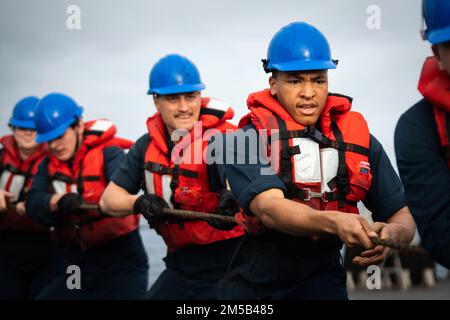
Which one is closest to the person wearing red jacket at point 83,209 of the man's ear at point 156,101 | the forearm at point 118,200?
the forearm at point 118,200

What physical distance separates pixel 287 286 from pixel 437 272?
17.4 m

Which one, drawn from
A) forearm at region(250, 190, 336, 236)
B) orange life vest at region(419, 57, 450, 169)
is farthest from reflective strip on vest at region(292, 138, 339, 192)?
orange life vest at region(419, 57, 450, 169)

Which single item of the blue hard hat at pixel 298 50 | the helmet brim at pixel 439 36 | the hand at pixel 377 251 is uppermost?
the helmet brim at pixel 439 36

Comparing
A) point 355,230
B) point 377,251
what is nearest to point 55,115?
point 377,251

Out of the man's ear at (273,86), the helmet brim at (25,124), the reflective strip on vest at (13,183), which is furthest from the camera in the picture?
the helmet brim at (25,124)

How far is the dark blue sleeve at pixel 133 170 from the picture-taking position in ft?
19.7

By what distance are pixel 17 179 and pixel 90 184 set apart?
1.89 m

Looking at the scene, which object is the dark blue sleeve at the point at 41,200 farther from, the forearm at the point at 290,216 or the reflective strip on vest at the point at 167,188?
the forearm at the point at 290,216

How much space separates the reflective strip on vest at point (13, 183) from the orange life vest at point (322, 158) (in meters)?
5.14

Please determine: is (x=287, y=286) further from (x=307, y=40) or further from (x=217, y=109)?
(x=217, y=109)

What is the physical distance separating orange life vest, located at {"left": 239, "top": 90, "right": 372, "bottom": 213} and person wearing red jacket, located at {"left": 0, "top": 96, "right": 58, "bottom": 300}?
4.75 m

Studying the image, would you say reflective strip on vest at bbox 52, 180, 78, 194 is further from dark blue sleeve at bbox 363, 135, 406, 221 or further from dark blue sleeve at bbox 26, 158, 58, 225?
dark blue sleeve at bbox 363, 135, 406, 221

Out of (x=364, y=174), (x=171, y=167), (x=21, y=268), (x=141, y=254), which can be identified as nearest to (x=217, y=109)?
(x=171, y=167)

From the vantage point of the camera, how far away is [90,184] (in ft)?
23.6
